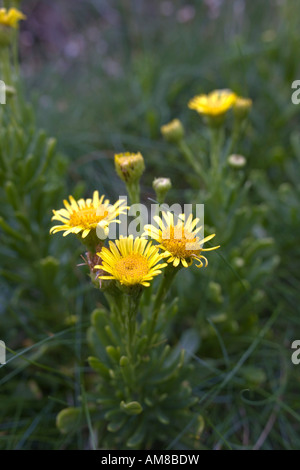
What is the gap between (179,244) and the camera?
1.34 m

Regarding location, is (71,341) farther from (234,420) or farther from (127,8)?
(127,8)

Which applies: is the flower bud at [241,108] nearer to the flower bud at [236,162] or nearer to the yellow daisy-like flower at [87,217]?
the flower bud at [236,162]

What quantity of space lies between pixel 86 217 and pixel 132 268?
9.8 inches

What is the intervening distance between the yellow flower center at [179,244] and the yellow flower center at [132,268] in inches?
3.5

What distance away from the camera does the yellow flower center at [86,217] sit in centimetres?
138

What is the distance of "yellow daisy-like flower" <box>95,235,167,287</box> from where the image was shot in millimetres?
Result: 1255

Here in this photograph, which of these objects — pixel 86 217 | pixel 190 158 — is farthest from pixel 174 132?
pixel 86 217

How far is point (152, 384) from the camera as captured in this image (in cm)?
171

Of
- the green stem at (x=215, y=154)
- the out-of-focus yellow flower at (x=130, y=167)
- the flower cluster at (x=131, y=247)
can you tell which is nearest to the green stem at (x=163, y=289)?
the flower cluster at (x=131, y=247)

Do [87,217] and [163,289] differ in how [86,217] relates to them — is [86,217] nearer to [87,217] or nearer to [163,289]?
[87,217]

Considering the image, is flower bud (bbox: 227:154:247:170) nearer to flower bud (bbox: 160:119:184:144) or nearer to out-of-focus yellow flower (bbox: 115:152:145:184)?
flower bud (bbox: 160:119:184:144)

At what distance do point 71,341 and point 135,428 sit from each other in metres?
0.55

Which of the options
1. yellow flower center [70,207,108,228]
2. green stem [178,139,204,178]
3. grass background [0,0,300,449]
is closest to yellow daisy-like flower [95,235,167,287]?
yellow flower center [70,207,108,228]
